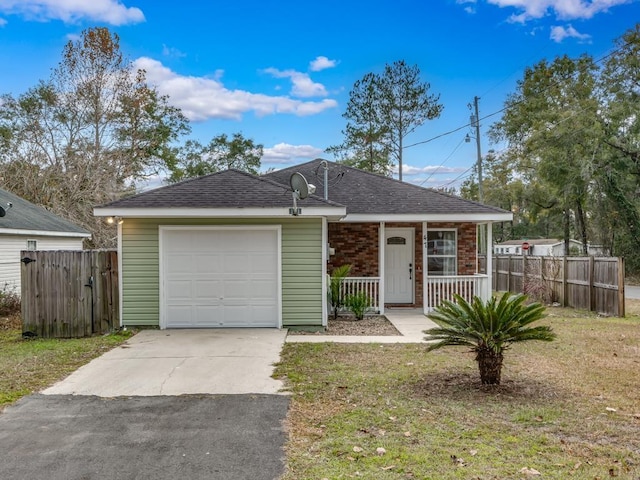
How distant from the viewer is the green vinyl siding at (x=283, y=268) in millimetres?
9547

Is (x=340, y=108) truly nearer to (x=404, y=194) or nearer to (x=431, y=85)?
(x=431, y=85)

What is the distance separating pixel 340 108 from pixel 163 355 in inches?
1079

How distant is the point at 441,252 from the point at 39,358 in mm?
9175

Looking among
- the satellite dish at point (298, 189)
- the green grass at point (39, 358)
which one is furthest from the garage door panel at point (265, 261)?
the green grass at point (39, 358)

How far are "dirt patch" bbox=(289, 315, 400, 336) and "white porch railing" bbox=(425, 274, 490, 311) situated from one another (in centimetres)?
139

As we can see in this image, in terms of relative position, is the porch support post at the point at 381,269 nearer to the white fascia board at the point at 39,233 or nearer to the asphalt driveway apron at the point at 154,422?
the asphalt driveway apron at the point at 154,422

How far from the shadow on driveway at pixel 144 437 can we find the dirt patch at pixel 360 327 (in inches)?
171

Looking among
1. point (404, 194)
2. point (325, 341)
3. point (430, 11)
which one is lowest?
point (325, 341)

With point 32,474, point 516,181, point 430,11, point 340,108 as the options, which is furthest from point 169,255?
point 516,181

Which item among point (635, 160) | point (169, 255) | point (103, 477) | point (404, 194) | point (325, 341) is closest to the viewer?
point (103, 477)

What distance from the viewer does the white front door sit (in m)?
12.9

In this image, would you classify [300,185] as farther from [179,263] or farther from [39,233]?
[39,233]

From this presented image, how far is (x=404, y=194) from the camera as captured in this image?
514 inches

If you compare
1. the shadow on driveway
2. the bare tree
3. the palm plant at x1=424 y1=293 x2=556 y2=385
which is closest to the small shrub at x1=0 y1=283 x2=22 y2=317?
the shadow on driveway
